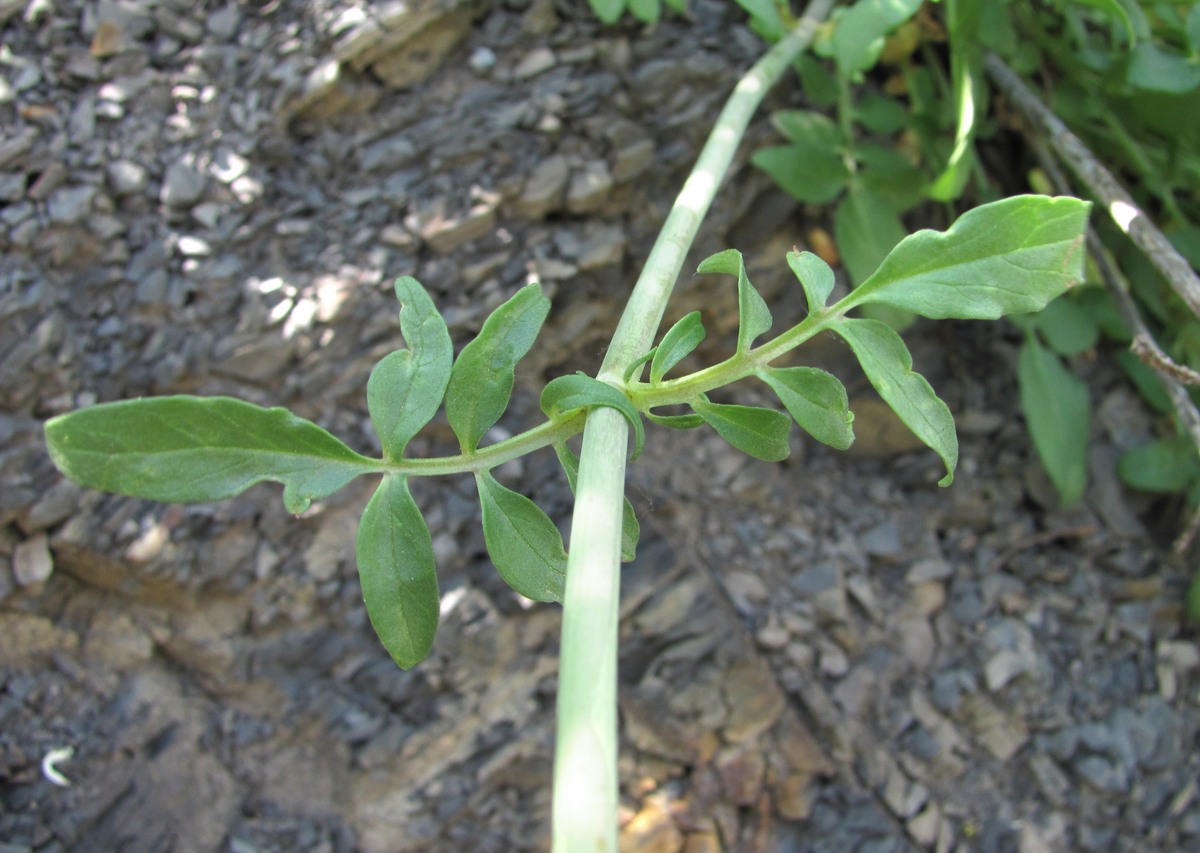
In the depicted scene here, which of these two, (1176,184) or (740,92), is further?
(1176,184)

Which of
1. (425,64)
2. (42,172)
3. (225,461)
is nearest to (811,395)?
(225,461)

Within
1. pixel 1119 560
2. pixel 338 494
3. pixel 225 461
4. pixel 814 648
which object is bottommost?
pixel 1119 560

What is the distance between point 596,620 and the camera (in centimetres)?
65

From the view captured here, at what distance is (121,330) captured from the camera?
55.4 inches

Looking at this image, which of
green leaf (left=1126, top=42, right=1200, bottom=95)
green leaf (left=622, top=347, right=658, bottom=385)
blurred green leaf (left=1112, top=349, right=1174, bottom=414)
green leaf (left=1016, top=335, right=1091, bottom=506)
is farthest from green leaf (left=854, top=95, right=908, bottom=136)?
green leaf (left=622, top=347, right=658, bottom=385)

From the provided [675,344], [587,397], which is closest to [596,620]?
[587,397]

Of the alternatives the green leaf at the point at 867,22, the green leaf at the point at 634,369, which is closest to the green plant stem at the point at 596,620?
the green leaf at the point at 634,369

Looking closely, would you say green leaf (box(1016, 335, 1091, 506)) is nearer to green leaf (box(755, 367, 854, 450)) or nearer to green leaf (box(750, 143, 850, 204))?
green leaf (box(750, 143, 850, 204))

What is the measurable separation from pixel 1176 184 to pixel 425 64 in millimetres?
1255

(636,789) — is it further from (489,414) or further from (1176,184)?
(1176,184)

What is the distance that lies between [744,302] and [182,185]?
40.6 inches

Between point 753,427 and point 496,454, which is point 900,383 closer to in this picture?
point 753,427

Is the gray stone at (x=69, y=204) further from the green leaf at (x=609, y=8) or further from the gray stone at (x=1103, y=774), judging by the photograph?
the gray stone at (x=1103, y=774)

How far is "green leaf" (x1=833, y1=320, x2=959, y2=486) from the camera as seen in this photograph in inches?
32.7
